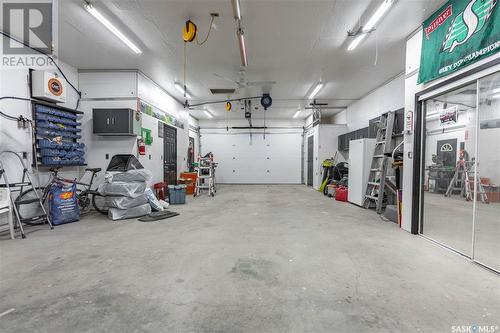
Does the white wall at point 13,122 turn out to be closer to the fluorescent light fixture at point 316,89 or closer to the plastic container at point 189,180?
the plastic container at point 189,180

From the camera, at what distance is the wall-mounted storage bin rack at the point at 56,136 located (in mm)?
4098

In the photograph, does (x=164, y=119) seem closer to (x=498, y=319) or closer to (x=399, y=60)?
(x=399, y=60)

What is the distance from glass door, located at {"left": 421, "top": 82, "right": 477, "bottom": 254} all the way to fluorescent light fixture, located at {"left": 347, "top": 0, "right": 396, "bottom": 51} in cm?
192

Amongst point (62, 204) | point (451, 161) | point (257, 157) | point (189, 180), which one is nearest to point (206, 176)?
point (189, 180)

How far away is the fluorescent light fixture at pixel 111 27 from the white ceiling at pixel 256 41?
3.7 inches

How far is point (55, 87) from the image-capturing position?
4273 millimetres

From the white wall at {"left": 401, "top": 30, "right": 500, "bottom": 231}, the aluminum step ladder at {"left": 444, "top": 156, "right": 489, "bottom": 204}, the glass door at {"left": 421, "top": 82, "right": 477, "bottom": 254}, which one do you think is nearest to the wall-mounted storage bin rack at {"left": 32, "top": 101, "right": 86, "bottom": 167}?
the white wall at {"left": 401, "top": 30, "right": 500, "bottom": 231}

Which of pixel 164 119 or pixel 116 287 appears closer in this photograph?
pixel 116 287

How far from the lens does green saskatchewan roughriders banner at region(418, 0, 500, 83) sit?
2330mm

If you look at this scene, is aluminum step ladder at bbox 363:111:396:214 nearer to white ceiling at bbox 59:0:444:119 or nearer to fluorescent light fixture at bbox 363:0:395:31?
white ceiling at bbox 59:0:444:119

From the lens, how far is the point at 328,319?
1.56 metres

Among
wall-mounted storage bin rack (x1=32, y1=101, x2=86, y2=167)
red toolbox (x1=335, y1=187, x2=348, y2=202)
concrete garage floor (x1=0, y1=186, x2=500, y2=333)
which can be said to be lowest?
concrete garage floor (x1=0, y1=186, x2=500, y2=333)

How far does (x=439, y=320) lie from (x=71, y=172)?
662 centimetres

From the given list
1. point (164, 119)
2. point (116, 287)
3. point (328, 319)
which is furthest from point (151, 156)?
point (328, 319)
